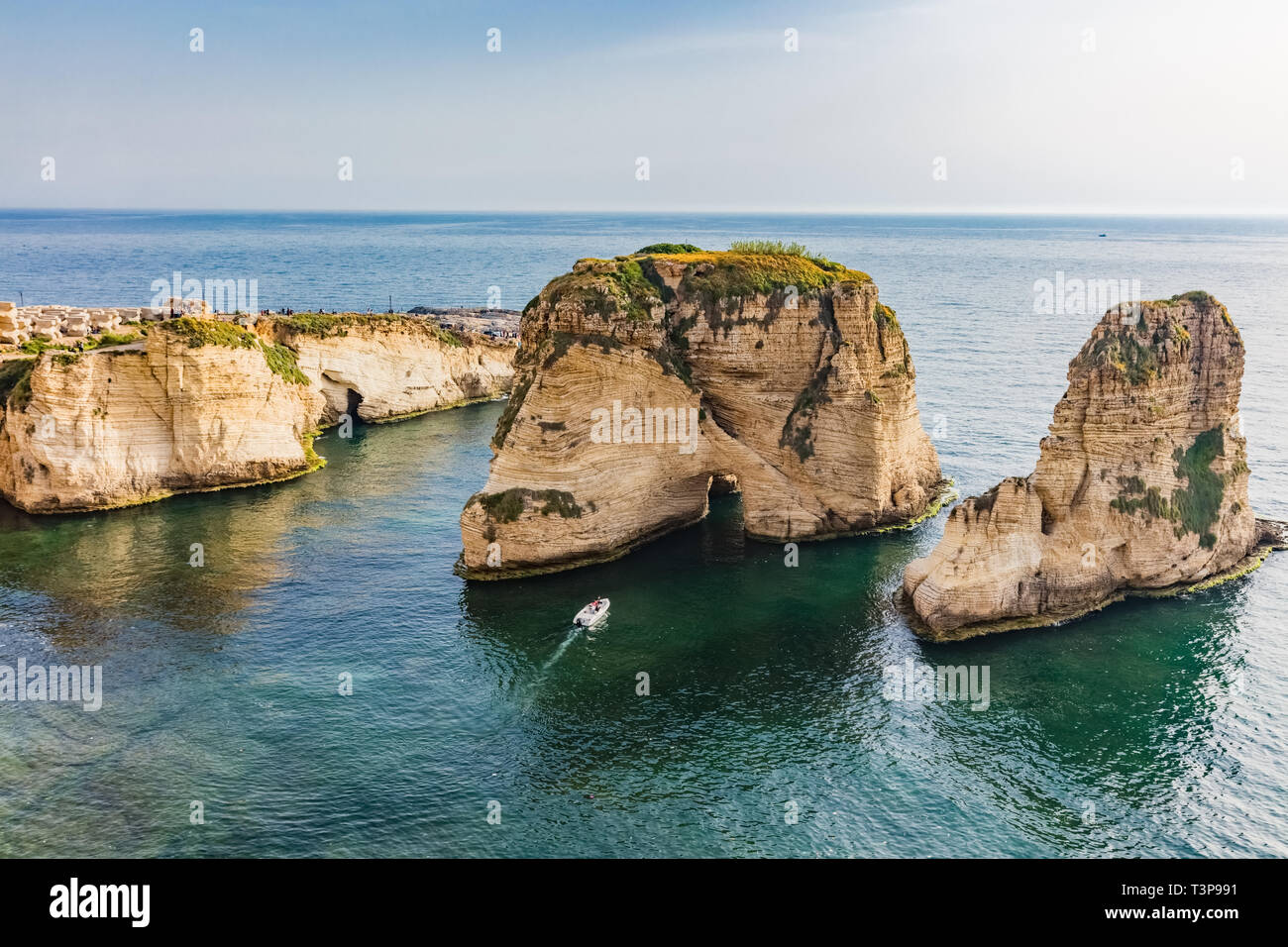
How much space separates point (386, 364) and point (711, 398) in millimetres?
38955

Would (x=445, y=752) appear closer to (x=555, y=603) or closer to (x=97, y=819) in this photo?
(x=97, y=819)

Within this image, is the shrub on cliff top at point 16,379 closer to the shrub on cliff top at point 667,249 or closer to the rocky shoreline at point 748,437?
the rocky shoreline at point 748,437

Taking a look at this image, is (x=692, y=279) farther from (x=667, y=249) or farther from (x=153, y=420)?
(x=153, y=420)

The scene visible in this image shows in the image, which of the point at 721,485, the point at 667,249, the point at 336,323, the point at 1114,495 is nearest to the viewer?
the point at 1114,495

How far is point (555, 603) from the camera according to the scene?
4225cm

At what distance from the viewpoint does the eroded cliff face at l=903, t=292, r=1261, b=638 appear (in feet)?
127

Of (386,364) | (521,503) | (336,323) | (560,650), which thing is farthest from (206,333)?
(560,650)

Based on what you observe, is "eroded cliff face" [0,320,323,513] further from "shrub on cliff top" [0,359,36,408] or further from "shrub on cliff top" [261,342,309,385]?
"shrub on cliff top" [261,342,309,385]

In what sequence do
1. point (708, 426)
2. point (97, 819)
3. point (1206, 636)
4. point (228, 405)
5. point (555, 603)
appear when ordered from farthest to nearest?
1. point (228, 405)
2. point (708, 426)
3. point (555, 603)
4. point (1206, 636)
5. point (97, 819)

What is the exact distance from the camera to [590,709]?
33.4 m

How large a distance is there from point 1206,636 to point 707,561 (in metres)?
21.6

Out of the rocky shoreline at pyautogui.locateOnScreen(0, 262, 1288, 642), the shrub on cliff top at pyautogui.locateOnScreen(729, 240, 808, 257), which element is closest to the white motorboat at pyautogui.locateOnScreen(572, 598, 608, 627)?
the rocky shoreline at pyautogui.locateOnScreen(0, 262, 1288, 642)

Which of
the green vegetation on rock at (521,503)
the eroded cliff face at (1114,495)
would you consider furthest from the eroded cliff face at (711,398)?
the eroded cliff face at (1114,495)

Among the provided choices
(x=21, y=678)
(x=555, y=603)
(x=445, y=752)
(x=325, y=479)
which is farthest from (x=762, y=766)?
(x=325, y=479)
